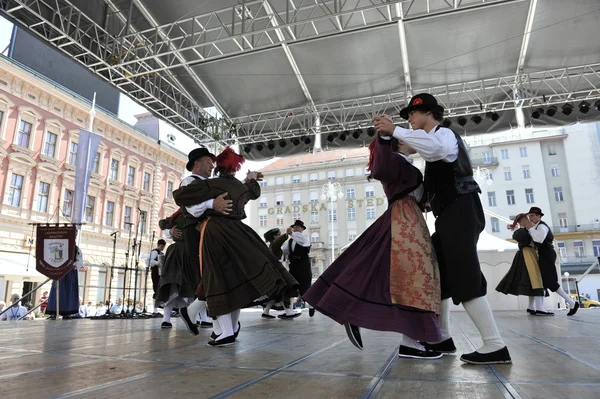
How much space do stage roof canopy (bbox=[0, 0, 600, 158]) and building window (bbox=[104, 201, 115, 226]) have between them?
517 inches

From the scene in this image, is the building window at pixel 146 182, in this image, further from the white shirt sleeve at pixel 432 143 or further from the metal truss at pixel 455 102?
the white shirt sleeve at pixel 432 143

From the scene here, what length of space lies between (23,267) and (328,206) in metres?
29.7

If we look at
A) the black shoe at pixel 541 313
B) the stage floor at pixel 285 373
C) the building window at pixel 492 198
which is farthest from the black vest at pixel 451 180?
the building window at pixel 492 198

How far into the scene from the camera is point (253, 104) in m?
10.0

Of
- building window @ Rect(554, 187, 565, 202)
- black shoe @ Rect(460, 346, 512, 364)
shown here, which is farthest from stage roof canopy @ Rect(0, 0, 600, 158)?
building window @ Rect(554, 187, 565, 202)

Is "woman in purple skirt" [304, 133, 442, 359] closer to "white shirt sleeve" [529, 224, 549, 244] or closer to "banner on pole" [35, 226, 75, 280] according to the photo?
"white shirt sleeve" [529, 224, 549, 244]

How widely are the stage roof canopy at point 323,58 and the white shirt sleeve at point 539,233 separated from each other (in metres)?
3.55

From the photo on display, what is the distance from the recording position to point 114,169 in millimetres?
21688

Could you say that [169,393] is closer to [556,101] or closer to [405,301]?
[405,301]

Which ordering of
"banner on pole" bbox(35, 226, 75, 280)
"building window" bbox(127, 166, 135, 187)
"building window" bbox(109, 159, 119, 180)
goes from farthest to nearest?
1. "building window" bbox(127, 166, 135, 187)
2. "building window" bbox(109, 159, 119, 180)
3. "banner on pole" bbox(35, 226, 75, 280)

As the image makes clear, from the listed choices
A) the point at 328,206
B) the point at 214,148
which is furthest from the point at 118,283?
the point at 328,206

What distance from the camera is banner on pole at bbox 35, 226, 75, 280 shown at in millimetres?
7270

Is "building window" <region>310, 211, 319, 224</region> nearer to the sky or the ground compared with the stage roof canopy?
nearer to the sky

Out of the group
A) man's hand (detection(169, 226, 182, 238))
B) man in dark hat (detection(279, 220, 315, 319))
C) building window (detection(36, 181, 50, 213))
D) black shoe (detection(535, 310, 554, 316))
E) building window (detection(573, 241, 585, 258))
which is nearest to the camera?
man's hand (detection(169, 226, 182, 238))
